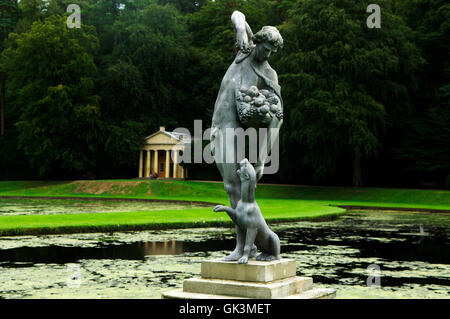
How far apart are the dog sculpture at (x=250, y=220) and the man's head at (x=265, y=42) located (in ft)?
4.77

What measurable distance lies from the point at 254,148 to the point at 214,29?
190 feet

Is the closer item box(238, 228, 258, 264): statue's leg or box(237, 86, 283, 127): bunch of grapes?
box(238, 228, 258, 264): statue's leg

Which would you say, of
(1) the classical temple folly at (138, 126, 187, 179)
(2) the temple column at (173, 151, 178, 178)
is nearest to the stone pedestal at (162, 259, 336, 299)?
(1) the classical temple folly at (138, 126, 187, 179)

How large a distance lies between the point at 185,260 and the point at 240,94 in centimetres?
471

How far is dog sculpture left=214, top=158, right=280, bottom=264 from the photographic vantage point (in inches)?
265

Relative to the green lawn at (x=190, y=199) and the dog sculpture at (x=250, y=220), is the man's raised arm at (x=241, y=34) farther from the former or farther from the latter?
the green lawn at (x=190, y=199)

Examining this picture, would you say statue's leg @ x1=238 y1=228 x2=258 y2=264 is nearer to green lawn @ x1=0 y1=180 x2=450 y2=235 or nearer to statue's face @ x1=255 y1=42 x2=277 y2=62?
statue's face @ x1=255 y1=42 x2=277 y2=62

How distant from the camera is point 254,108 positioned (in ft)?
23.2

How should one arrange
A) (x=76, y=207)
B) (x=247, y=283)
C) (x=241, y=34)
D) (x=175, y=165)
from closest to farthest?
(x=247, y=283), (x=241, y=34), (x=76, y=207), (x=175, y=165)

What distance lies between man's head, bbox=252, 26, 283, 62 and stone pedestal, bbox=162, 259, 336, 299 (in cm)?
261

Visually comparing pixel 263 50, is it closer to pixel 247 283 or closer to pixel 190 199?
pixel 247 283

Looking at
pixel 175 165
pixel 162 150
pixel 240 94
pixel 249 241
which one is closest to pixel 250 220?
pixel 249 241

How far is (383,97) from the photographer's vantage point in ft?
138

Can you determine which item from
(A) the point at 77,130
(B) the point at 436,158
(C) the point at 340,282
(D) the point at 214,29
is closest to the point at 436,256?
(C) the point at 340,282
